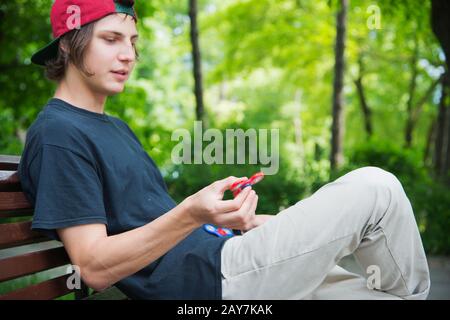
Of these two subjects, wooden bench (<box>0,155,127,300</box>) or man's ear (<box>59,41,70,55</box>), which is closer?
wooden bench (<box>0,155,127,300</box>)

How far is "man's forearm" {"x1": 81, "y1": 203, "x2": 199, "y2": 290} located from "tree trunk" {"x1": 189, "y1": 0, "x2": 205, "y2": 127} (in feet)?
20.5

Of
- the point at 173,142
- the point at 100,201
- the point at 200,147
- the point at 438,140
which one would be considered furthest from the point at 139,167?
the point at 438,140

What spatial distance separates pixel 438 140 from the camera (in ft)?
43.6

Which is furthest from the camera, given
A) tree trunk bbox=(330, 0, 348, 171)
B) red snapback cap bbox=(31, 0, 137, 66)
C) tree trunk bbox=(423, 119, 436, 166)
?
tree trunk bbox=(423, 119, 436, 166)

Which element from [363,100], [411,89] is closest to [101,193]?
[411,89]

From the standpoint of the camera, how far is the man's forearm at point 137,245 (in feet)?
5.21

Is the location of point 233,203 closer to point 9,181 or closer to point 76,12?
point 9,181

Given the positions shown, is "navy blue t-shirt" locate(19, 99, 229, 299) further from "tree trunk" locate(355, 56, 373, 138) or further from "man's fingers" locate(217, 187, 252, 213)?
"tree trunk" locate(355, 56, 373, 138)

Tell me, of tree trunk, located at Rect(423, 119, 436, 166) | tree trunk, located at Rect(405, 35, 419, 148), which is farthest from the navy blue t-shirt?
tree trunk, located at Rect(423, 119, 436, 166)

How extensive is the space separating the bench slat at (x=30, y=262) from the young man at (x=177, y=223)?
0.12 metres

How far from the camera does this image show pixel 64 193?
1.66 meters

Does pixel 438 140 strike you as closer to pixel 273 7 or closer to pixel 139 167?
pixel 273 7

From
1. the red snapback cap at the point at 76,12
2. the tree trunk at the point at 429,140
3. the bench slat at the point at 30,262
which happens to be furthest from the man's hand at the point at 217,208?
the tree trunk at the point at 429,140

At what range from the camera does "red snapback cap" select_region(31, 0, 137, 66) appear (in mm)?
1938
